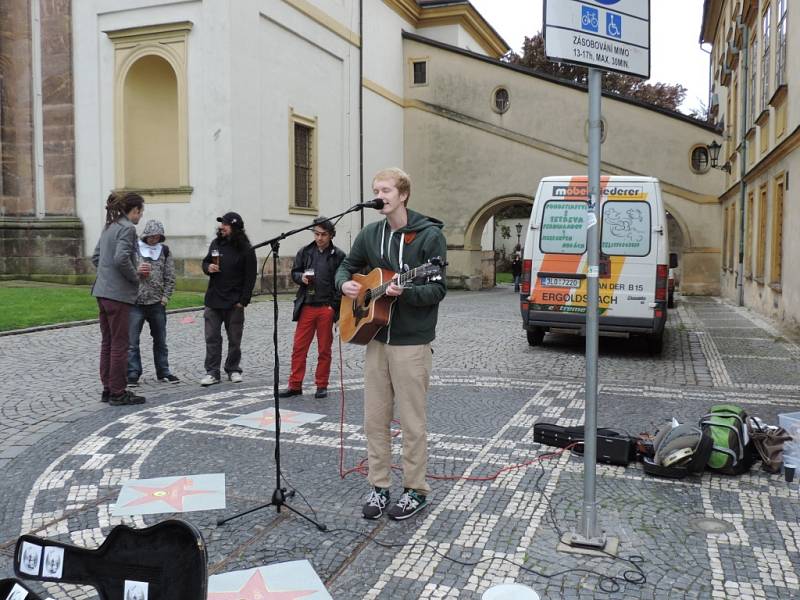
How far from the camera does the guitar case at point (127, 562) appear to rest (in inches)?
107

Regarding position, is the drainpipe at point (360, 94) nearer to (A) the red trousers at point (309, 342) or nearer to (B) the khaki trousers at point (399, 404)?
(A) the red trousers at point (309, 342)

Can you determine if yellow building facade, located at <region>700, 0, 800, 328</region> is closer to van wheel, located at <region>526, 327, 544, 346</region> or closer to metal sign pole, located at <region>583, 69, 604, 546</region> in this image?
van wheel, located at <region>526, 327, 544, 346</region>

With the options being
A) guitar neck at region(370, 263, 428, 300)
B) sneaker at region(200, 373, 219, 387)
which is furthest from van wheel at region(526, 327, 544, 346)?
guitar neck at region(370, 263, 428, 300)

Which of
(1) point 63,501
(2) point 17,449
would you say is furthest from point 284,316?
(1) point 63,501

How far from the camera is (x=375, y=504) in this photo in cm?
423

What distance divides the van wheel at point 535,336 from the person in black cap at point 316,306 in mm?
4502

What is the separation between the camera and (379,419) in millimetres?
4238

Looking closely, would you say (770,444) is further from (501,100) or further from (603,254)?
(501,100)

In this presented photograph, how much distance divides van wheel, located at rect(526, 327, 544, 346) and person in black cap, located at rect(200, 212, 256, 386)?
15.9 feet

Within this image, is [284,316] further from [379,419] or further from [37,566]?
[37,566]

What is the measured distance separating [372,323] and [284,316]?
11843 millimetres

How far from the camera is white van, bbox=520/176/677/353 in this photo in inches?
405

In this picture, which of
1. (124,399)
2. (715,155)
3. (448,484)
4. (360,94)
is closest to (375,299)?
(448,484)

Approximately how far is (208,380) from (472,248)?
21.3 metres
